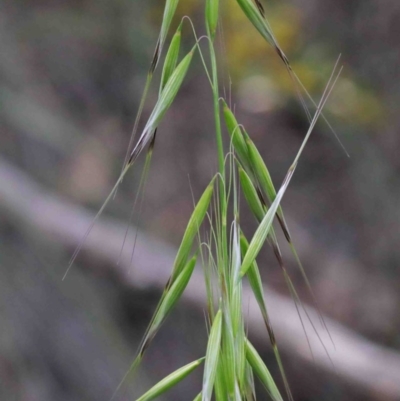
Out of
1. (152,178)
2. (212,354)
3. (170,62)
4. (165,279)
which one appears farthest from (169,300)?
(152,178)

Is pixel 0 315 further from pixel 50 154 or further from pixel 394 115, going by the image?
pixel 394 115

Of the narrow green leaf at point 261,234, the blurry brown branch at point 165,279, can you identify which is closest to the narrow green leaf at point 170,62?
the narrow green leaf at point 261,234

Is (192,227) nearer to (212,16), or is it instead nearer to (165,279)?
(212,16)

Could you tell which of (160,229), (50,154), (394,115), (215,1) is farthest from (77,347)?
(215,1)

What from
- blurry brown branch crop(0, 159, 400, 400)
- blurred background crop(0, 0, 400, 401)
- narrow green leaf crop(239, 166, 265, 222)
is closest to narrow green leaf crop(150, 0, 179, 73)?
narrow green leaf crop(239, 166, 265, 222)

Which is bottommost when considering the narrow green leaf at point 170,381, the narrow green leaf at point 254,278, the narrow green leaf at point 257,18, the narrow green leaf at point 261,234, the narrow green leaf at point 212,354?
the narrow green leaf at point 170,381

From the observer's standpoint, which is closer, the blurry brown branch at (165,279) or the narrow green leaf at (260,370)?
the narrow green leaf at (260,370)

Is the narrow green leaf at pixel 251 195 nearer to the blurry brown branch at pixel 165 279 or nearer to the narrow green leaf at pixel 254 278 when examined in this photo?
the narrow green leaf at pixel 254 278

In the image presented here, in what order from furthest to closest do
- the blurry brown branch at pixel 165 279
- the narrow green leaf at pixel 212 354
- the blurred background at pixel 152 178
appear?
the blurred background at pixel 152 178, the blurry brown branch at pixel 165 279, the narrow green leaf at pixel 212 354
